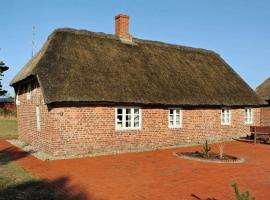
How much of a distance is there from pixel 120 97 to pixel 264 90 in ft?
66.4

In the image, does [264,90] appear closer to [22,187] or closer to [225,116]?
[225,116]

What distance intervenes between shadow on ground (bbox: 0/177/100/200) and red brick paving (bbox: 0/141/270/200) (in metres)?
0.20

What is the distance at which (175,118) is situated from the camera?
1920cm

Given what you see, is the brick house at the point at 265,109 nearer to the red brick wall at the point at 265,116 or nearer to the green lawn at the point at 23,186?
the red brick wall at the point at 265,116

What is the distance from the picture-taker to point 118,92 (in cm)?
1645

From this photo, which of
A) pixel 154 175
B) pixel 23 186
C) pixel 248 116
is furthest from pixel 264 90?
pixel 23 186

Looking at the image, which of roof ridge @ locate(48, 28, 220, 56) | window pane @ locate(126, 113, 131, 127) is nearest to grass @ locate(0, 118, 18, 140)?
roof ridge @ locate(48, 28, 220, 56)

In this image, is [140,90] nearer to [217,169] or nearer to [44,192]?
[217,169]

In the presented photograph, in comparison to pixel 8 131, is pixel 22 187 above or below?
below

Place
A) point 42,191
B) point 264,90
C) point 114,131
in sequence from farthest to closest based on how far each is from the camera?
point 264,90
point 114,131
point 42,191

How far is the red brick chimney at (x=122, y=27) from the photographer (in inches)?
851

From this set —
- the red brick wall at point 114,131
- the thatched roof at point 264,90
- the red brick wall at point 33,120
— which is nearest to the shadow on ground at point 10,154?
the red brick wall at point 33,120

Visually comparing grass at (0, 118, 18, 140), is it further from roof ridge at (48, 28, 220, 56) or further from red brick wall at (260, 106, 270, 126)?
red brick wall at (260, 106, 270, 126)

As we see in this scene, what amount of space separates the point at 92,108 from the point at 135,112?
2616 millimetres
